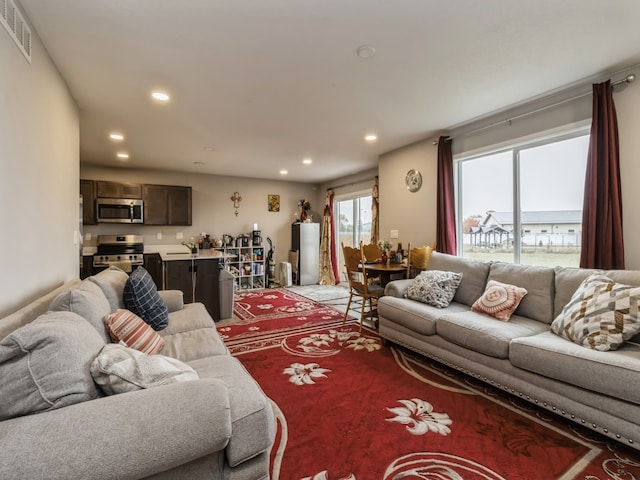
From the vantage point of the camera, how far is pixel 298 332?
3805 mm

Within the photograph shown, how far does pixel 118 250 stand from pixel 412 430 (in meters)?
5.57

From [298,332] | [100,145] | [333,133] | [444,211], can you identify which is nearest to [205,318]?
[298,332]

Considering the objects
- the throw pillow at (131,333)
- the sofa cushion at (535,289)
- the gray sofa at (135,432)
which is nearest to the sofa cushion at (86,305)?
the throw pillow at (131,333)

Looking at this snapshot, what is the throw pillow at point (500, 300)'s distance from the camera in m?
2.65

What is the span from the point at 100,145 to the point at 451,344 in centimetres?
519

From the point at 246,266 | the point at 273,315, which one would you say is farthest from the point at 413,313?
the point at 246,266

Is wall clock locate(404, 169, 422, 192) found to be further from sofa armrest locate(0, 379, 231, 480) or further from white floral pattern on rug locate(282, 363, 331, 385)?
sofa armrest locate(0, 379, 231, 480)

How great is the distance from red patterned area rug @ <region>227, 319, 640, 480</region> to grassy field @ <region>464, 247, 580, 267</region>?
1553 mm

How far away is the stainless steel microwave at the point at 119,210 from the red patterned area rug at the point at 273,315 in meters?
2.34

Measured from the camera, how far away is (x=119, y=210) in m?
5.62

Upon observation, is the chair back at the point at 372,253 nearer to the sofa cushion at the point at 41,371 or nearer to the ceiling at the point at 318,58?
the ceiling at the point at 318,58

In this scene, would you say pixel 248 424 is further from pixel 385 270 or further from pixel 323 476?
pixel 385 270

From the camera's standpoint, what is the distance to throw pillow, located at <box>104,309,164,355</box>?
5.86ft

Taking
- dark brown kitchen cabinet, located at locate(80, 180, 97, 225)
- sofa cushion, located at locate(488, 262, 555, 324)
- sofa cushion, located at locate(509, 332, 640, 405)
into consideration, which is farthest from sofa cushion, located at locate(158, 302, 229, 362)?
dark brown kitchen cabinet, located at locate(80, 180, 97, 225)
